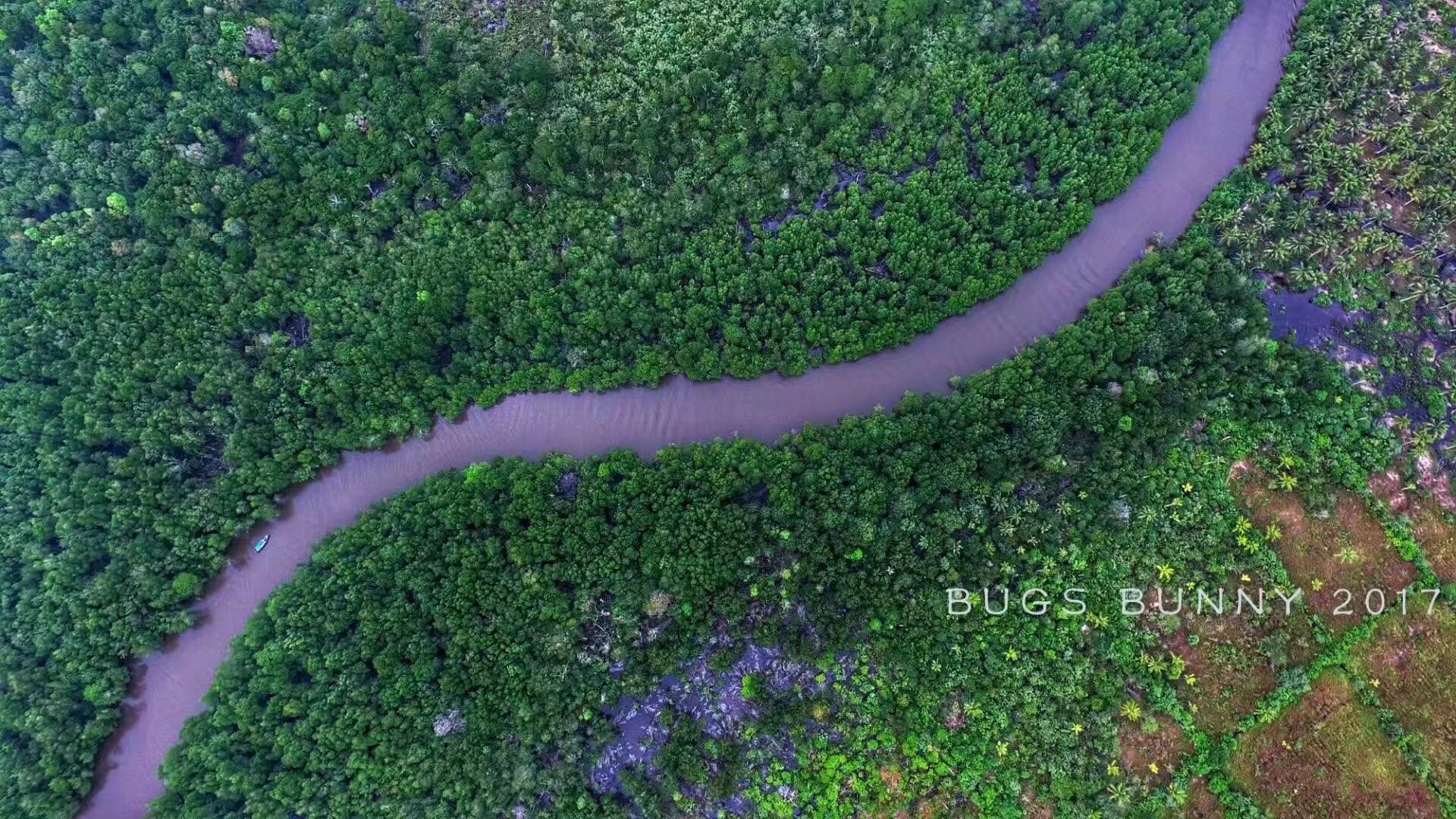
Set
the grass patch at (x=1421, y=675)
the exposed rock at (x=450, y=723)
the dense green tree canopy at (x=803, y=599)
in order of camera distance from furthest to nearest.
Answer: the exposed rock at (x=450, y=723) < the dense green tree canopy at (x=803, y=599) < the grass patch at (x=1421, y=675)

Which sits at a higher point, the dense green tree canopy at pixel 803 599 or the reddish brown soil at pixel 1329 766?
the dense green tree canopy at pixel 803 599

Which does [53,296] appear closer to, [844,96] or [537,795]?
[537,795]

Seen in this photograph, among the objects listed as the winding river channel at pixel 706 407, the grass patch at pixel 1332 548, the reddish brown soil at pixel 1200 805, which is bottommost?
the reddish brown soil at pixel 1200 805

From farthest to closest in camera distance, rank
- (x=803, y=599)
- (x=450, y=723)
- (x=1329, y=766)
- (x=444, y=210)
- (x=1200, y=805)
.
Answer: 1. (x=444, y=210)
2. (x=803, y=599)
3. (x=450, y=723)
4. (x=1329, y=766)
5. (x=1200, y=805)

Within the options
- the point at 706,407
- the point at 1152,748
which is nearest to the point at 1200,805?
the point at 1152,748

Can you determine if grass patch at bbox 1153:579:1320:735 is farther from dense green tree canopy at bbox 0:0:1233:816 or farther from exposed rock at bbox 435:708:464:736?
exposed rock at bbox 435:708:464:736

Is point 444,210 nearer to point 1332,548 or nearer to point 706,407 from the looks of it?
point 706,407

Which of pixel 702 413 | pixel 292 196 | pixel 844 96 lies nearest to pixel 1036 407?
pixel 702 413

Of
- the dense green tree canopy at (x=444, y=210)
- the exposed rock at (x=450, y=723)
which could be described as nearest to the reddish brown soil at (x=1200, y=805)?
the dense green tree canopy at (x=444, y=210)

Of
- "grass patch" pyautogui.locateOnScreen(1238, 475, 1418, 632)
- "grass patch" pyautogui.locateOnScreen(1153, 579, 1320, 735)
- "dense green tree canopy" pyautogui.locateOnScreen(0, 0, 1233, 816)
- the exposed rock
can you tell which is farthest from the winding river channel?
"grass patch" pyautogui.locateOnScreen(1153, 579, 1320, 735)

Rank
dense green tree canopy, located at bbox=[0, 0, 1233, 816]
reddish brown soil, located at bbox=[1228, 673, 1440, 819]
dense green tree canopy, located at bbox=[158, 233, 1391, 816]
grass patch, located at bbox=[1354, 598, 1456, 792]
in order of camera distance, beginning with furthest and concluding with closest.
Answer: dense green tree canopy, located at bbox=[0, 0, 1233, 816] < dense green tree canopy, located at bbox=[158, 233, 1391, 816] < grass patch, located at bbox=[1354, 598, 1456, 792] < reddish brown soil, located at bbox=[1228, 673, 1440, 819]

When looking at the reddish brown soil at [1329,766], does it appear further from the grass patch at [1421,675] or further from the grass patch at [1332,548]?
the grass patch at [1332,548]
